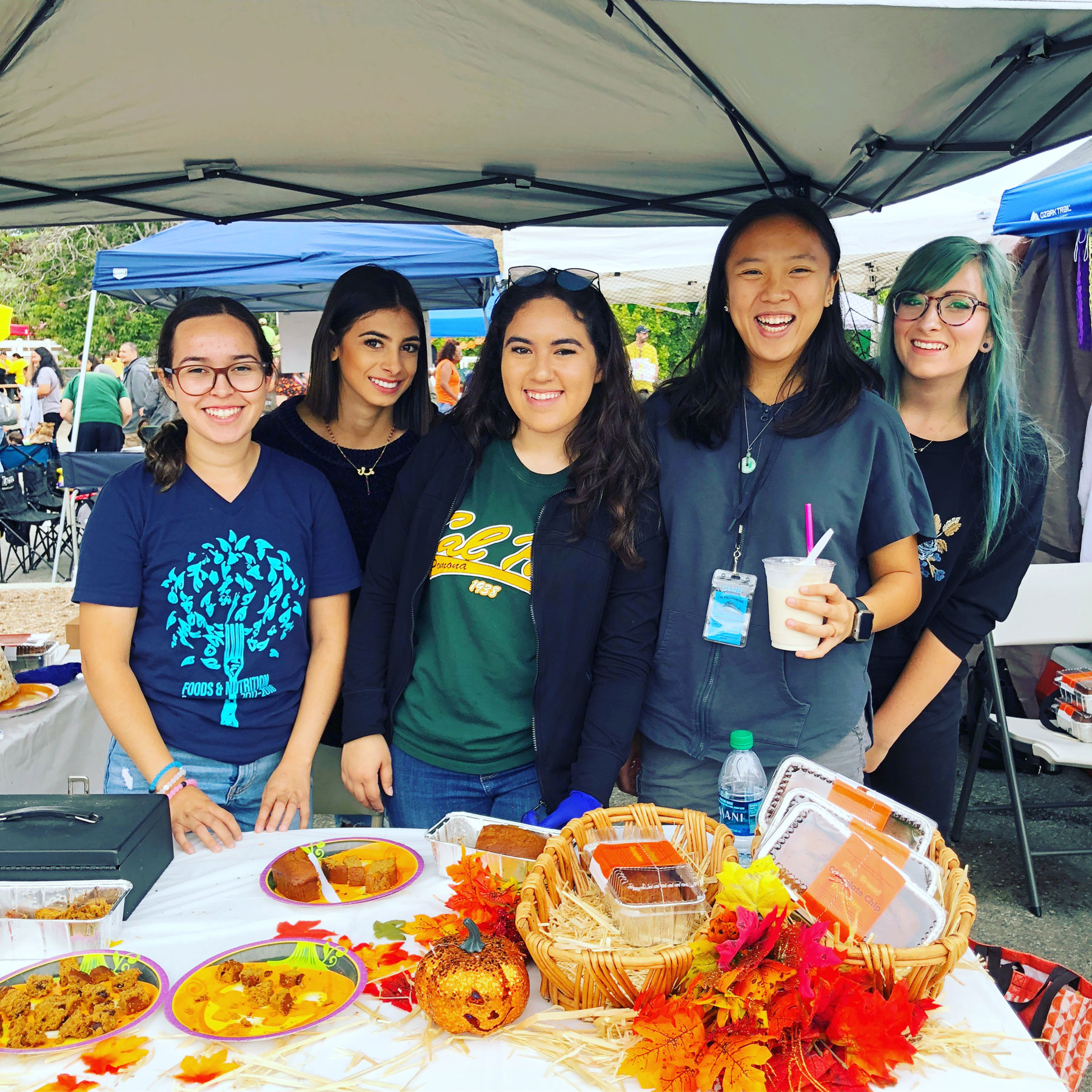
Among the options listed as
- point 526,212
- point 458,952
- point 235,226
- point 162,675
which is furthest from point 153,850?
point 235,226

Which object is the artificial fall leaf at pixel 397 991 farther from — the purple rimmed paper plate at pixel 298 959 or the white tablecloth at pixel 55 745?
the white tablecloth at pixel 55 745

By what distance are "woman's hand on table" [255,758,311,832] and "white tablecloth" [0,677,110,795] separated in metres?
1.33

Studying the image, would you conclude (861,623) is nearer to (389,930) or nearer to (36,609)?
(389,930)

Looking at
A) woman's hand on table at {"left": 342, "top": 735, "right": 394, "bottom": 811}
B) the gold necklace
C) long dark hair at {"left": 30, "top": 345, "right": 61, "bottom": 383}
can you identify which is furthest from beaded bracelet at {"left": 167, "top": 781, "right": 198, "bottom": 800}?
long dark hair at {"left": 30, "top": 345, "right": 61, "bottom": 383}

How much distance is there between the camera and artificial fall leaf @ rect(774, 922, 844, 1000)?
1158 millimetres

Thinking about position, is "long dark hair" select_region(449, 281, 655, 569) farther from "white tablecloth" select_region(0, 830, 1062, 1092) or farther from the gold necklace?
"white tablecloth" select_region(0, 830, 1062, 1092)

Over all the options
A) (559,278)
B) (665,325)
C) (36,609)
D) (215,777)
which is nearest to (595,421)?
(559,278)

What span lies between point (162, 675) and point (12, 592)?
803 cm

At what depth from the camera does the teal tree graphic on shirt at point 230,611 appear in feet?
7.03

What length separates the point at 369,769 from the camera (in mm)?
2197

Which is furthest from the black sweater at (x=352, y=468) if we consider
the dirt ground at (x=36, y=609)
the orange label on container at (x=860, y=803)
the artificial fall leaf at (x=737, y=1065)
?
the dirt ground at (x=36, y=609)

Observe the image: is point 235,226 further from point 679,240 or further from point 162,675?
point 162,675

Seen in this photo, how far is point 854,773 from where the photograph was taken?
7.38 feet

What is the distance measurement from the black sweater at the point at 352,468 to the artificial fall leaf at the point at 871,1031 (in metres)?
1.81
